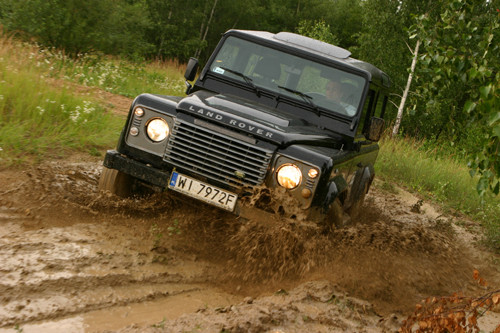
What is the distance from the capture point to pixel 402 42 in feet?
77.5

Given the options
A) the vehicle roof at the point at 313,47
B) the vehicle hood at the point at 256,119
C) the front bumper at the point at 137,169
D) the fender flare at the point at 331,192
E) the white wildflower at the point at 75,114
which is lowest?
the white wildflower at the point at 75,114

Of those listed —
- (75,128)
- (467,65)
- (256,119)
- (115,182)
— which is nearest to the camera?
(256,119)

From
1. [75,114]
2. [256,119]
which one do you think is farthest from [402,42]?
[256,119]

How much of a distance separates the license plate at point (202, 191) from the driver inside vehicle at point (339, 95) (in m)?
1.68

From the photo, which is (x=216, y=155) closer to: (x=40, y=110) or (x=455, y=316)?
(x=455, y=316)

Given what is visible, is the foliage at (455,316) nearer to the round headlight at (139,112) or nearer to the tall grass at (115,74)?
the round headlight at (139,112)

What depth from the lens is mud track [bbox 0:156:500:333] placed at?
3061 millimetres

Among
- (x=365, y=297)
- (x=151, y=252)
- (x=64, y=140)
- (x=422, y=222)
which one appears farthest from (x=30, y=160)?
(x=422, y=222)

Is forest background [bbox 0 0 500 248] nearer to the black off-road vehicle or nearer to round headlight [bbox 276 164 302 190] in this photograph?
the black off-road vehicle

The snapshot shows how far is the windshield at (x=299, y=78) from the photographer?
5098 mm

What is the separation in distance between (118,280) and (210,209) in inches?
43.6

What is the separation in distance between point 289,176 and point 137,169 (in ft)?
3.72

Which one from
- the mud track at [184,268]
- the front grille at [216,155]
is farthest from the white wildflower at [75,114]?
the front grille at [216,155]

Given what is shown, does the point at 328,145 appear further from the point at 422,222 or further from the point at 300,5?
the point at 300,5
